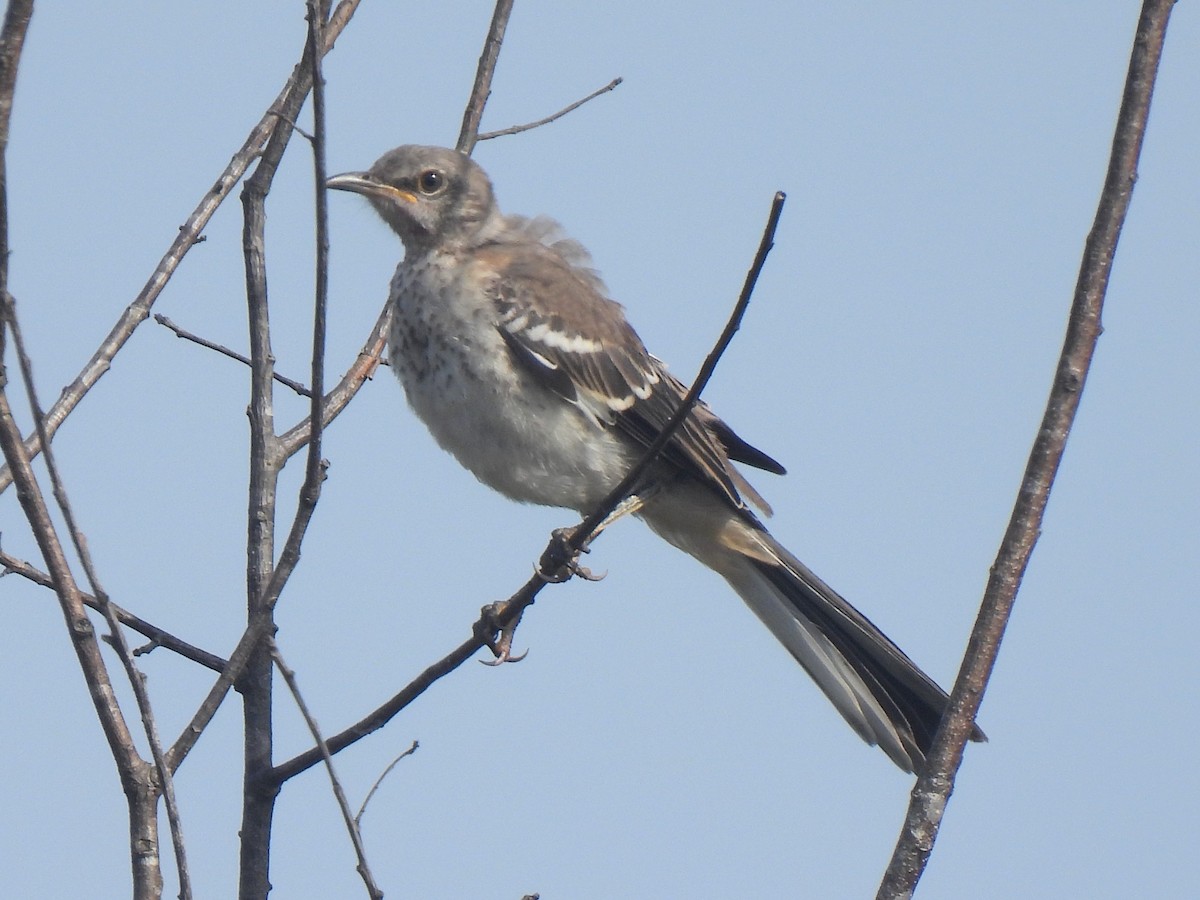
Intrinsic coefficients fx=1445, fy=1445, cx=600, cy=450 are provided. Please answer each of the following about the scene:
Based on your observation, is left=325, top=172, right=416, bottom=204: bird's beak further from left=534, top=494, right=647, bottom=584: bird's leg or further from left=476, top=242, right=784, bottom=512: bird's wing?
left=534, top=494, right=647, bottom=584: bird's leg

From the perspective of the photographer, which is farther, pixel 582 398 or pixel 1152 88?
pixel 582 398

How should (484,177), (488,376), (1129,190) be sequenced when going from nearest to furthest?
(1129,190) < (488,376) < (484,177)

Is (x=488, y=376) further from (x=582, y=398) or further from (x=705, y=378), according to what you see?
(x=705, y=378)

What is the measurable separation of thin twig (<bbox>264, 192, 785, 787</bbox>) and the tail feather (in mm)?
1233

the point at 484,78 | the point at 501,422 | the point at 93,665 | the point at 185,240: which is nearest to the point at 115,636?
the point at 93,665

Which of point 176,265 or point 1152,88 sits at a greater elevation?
point 176,265

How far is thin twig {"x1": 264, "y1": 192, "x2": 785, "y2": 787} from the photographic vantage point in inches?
117

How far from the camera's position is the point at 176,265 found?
412 centimetres

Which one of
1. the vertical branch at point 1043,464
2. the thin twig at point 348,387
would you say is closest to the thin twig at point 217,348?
the thin twig at point 348,387

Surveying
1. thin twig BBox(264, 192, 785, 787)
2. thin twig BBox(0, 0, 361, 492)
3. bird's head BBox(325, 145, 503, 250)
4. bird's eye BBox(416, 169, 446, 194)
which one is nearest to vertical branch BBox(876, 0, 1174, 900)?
thin twig BBox(264, 192, 785, 787)

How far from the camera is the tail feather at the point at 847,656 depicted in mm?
5016

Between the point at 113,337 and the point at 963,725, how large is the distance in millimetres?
2483

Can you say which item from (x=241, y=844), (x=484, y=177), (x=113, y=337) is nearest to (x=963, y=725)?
(x=241, y=844)

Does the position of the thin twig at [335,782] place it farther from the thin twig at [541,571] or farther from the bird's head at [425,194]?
the bird's head at [425,194]
